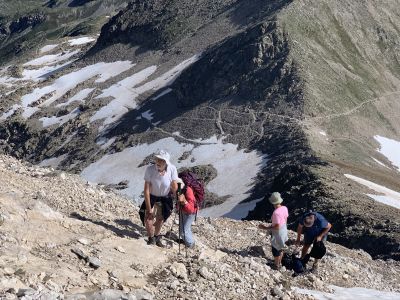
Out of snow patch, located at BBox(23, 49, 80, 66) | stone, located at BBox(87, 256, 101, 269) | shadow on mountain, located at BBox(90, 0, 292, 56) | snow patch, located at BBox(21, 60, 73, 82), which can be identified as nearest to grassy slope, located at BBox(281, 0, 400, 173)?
shadow on mountain, located at BBox(90, 0, 292, 56)

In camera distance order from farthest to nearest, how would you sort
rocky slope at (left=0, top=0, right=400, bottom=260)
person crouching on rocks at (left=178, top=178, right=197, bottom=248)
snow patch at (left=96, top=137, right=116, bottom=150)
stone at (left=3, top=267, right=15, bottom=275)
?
snow patch at (left=96, top=137, right=116, bottom=150)
rocky slope at (left=0, top=0, right=400, bottom=260)
person crouching on rocks at (left=178, top=178, right=197, bottom=248)
stone at (left=3, top=267, right=15, bottom=275)

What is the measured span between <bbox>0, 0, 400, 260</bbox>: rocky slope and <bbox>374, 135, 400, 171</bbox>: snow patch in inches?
47.5

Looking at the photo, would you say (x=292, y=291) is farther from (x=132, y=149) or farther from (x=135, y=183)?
(x=132, y=149)

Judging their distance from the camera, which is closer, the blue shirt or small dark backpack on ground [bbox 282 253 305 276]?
small dark backpack on ground [bbox 282 253 305 276]

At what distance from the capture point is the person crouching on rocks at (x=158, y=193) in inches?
660

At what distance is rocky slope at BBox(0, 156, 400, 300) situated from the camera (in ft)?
42.8

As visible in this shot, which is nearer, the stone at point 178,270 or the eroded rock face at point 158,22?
the stone at point 178,270

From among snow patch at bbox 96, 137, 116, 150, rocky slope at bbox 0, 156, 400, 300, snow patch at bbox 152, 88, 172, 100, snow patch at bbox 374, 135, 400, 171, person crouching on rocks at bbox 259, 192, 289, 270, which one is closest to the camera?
rocky slope at bbox 0, 156, 400, 300

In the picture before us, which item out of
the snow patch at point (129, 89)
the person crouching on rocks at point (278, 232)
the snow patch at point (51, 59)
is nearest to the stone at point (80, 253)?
the person crouching on rocks at point (278, 232)

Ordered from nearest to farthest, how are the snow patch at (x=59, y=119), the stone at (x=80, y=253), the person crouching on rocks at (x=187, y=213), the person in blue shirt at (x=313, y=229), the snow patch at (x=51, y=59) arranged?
the stone at (x=80, y=253) < the person crouching on rocks at (x=187, y=213) < the person in blue shirt at (x=313, y=229) < the snow patch at (x=59, y=119) < the snow patch at (x=51, y=59)

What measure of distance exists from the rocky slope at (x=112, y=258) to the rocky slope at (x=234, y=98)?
2215 cm

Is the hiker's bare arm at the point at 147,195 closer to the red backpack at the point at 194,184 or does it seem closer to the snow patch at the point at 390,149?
the red backpack at the point at 194,184

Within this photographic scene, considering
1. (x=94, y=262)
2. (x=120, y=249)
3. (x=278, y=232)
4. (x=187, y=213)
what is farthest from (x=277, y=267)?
(x=94, y=262)

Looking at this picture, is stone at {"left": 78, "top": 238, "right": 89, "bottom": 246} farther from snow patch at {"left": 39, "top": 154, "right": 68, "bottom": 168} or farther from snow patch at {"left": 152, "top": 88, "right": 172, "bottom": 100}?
snow patch at {"left": 152, "top": 88, "right": 172, "bottom": 100}
